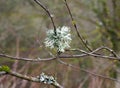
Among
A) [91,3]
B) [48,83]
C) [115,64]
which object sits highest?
[91,3]

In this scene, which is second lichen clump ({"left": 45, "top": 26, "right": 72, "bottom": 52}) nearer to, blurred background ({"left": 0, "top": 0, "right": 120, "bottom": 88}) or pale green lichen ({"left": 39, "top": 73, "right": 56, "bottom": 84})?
pale green lichen ({"left": 39, "top": 73, "right": 56, "bottom": 84})

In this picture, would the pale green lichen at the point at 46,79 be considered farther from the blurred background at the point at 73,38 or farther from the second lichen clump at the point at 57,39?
the blurred background at the point at 73,38

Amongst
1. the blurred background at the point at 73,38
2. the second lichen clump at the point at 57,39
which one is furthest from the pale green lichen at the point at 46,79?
the blurred background at the point at 73,38

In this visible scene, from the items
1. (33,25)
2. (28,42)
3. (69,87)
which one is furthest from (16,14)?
(69,87)

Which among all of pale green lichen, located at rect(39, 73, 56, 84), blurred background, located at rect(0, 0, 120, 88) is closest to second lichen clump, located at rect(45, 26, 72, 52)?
pale green lichen, located at rect(39, 73, 56, 84)

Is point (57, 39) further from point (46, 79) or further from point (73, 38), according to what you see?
point (73, 38)

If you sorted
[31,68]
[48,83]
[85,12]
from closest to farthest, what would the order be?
1. [48,83]
2. [31,68]
3. [85,12]

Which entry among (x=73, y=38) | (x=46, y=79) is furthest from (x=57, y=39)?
(x=73, y=38)

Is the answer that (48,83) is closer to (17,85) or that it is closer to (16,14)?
(17,85)
